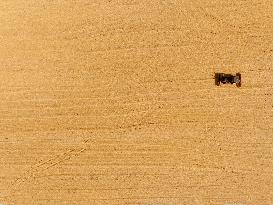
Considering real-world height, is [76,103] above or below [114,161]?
above

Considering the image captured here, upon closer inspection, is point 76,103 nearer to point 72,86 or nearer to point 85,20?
point 72,86

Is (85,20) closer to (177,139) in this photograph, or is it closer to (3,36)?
(3,36)

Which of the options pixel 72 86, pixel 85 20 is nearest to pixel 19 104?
pixel 72 86

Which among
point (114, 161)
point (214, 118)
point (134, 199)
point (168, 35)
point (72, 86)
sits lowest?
point (134, 199)

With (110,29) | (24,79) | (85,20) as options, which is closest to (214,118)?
(110,29)

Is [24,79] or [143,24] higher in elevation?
[143,24]

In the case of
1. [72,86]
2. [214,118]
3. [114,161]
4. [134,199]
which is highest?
[72,86]
